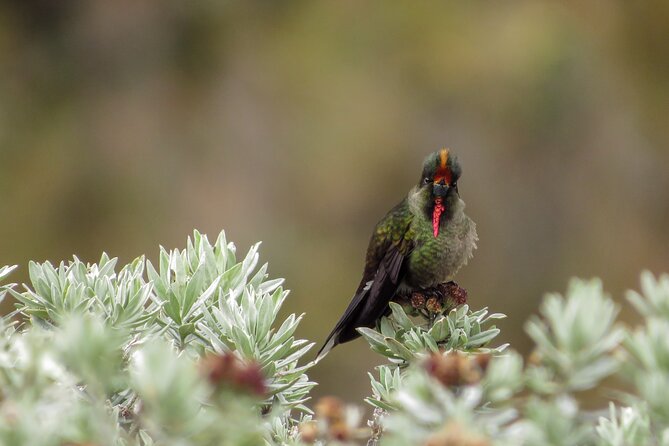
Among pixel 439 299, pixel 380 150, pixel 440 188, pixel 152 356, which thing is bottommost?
pixel 152 356

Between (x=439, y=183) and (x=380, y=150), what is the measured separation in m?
3.27

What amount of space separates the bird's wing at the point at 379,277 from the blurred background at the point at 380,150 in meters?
3.05

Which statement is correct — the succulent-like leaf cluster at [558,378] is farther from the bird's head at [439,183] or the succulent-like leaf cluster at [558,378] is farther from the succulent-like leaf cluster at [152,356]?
the bird's head at [439,183]

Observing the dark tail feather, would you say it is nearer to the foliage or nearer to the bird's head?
the bird's head

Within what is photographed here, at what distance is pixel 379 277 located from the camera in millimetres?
2207

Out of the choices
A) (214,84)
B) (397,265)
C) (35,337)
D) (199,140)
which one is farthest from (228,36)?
(35,337)

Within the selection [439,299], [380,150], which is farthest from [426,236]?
[380,150]

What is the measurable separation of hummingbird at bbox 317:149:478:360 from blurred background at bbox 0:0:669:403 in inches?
120

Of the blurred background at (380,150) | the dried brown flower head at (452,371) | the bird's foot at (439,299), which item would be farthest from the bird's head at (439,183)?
the blurred background at (380,150)

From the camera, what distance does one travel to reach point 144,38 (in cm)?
594

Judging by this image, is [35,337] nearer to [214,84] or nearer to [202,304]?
[202,304]

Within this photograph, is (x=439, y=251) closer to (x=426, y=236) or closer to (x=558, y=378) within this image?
(x=426, y=236)

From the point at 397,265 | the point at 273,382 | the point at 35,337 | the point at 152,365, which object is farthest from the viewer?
the point at 397,265

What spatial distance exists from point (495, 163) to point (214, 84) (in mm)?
1933
